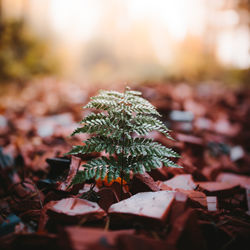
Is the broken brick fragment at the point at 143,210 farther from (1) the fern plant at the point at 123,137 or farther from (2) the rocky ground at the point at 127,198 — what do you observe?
(1) the fern plant at the point at 123,137

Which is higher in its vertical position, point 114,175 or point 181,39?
point 181,39

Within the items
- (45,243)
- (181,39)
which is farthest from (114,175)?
(181,39)

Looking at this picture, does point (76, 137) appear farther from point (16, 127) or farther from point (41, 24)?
point (41, 24)

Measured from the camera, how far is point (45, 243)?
4.40 ft

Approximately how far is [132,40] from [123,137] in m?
6.05

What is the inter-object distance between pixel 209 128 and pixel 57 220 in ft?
10.2

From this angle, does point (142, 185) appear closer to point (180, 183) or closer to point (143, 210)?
point (143, 210)

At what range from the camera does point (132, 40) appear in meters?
7.09

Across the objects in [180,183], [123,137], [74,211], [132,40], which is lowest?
[180,183]

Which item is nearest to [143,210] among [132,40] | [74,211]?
[74,211]

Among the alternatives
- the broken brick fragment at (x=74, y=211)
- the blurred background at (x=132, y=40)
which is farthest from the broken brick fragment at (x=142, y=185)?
the blurred background at (x=132, y=40)

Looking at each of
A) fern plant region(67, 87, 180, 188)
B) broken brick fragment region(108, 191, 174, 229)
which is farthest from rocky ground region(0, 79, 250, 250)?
fern plant region(67, 87, 180, 188)

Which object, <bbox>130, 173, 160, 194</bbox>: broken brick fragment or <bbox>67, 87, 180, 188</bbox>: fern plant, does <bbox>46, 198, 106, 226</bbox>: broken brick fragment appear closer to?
<bbox>67, 87, 180, 188</bbox>: fern plant

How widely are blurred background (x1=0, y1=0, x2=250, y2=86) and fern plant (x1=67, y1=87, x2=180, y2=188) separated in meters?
4.92
